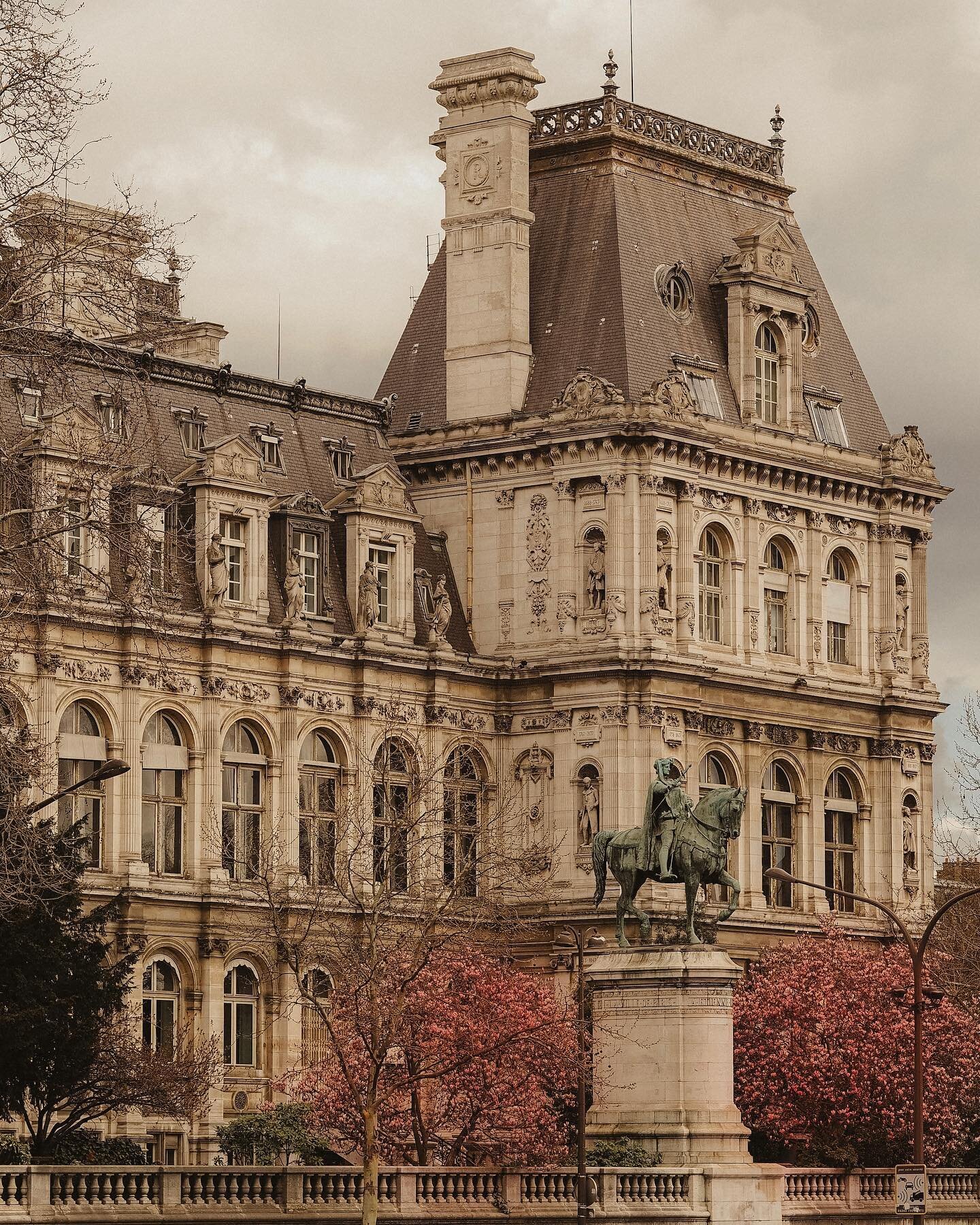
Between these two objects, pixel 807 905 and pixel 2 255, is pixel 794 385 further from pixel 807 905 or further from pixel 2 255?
pixel 2 255

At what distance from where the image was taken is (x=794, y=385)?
96.1m

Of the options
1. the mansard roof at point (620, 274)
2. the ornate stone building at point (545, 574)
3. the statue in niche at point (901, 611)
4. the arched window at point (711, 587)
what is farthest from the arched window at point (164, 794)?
the statue in niche at point (901, 611)

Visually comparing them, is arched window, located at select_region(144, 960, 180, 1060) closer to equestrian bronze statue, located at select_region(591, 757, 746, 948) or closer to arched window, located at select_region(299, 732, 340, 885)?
arched window, located at select_region(299, 732, 340, 885)

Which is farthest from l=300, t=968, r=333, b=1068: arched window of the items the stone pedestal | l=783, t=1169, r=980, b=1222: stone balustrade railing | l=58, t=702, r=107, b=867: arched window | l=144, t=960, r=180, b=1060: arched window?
the stone pedestal

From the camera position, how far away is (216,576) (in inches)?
3265

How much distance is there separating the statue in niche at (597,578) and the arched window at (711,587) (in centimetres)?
334

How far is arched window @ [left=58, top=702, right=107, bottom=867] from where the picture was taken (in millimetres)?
78562

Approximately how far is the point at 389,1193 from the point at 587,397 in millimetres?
34419

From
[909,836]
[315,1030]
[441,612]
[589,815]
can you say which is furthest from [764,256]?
[315,1030]

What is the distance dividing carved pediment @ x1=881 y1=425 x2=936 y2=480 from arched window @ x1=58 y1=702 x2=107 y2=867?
1120 inches

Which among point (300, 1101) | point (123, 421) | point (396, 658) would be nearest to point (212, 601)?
point (396, 658)

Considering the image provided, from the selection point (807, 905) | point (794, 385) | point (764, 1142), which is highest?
point (794, 385)

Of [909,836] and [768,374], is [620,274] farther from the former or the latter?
[909,836]

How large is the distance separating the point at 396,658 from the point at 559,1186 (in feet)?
89.9
